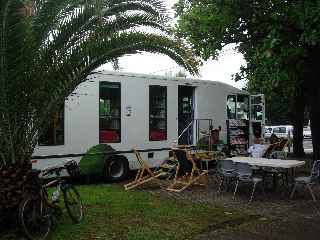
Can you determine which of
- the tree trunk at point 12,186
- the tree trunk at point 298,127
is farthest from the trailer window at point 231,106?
the tree trunk at point 12,186

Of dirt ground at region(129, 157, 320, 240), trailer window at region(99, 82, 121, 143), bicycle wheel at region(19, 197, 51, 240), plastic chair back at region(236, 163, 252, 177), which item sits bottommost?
dirt ground at region(129, 157, 320, 240)

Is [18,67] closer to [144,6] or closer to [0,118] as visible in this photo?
[0,118]

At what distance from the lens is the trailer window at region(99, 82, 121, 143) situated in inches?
494

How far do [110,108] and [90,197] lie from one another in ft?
10.7

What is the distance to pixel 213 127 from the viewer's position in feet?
50.8

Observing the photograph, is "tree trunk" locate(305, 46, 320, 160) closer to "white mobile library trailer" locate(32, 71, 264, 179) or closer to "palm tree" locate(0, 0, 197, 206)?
"white mobile library trailer" locate(32, 71, 264, 179)

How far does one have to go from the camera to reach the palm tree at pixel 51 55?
22.4 feet

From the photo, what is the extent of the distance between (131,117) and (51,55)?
599 centimetres

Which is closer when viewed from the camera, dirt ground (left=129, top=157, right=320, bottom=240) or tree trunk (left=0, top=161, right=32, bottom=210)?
tree trunk (left=0, top=161, right=32, bottom=210)

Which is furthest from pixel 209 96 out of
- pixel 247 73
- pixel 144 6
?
pixel 144 6

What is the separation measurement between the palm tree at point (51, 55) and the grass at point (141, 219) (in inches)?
51.4

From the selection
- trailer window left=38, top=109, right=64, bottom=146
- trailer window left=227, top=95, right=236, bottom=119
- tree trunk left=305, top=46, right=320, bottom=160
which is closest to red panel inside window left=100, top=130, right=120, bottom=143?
trailer window left=38, top=109, right=64, bottom=146

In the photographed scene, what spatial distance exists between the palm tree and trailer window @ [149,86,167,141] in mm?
6245

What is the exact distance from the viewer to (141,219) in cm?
826
